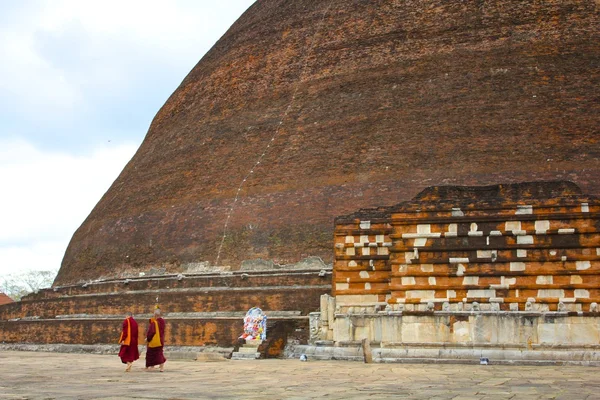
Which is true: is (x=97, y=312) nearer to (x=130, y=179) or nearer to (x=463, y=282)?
(x=130, y=179)

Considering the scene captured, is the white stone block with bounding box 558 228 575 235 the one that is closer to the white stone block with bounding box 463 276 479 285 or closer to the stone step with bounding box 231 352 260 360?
the white stone block with bounding box 463 276 479 285

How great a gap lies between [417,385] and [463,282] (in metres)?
4.66

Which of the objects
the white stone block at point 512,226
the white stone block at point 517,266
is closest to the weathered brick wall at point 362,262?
the white stone block at point 512,226

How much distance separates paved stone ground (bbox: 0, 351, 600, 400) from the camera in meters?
5.91

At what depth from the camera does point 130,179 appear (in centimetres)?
2488

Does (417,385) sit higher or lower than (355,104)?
lower

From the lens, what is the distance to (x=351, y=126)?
64.9 feet

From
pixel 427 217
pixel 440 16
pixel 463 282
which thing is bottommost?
pixel 463 282

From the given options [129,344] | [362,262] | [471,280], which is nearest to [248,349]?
[362,262]

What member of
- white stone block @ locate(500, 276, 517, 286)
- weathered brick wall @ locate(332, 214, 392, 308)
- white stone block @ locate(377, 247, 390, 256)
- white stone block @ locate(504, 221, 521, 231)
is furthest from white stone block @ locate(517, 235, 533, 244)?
white stone block @ locate(377, 247, 390, 256)

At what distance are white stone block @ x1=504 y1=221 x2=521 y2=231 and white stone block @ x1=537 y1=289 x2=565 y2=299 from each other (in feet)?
3.02

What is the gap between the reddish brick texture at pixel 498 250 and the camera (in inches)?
425

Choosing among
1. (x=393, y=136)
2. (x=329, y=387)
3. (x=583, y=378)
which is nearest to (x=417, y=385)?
(x=329, y=387)

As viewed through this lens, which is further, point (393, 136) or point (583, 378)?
point (393, 136)
